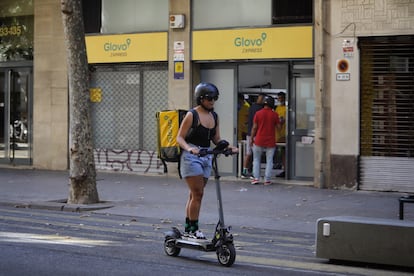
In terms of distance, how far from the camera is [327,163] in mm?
16875

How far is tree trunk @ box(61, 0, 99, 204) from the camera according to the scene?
45.9 feet

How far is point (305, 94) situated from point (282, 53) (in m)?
1.08

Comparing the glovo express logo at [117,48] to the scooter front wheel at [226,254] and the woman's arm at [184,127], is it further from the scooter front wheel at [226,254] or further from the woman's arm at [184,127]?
the scooter front wheel at [226,254]

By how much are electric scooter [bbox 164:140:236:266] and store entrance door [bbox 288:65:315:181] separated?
9253 millimetres

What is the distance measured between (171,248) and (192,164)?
37.8 inches

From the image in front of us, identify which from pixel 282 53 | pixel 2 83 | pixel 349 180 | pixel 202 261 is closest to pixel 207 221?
pixel 202 261

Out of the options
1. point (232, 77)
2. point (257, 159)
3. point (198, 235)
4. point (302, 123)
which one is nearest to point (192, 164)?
point (198, 235)

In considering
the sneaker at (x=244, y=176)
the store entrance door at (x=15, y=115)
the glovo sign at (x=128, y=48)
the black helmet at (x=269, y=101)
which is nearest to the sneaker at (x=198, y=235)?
the black helmet at (x=269, y=101)

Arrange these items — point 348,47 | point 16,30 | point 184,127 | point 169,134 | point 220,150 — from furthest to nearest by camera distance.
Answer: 1. point 16,30
2. point 348,47
3. point 169,134
4. point 184,127
5. point 220,150

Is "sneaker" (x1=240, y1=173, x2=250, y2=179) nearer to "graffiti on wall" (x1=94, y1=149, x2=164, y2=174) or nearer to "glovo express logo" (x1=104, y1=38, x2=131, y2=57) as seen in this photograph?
"graffiti on wall" (x1=94, y1=149, x2=164, y2=174)

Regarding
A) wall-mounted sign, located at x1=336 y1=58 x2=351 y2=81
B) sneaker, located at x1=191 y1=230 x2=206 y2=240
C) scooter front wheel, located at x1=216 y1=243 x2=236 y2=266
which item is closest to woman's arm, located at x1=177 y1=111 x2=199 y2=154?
sneaker, located at x1=191 y1=230 x2=206 y2=240

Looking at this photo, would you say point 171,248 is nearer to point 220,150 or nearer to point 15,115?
point 220,150

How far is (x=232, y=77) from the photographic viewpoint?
18.8 metres

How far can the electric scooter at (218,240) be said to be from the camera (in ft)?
27.1
